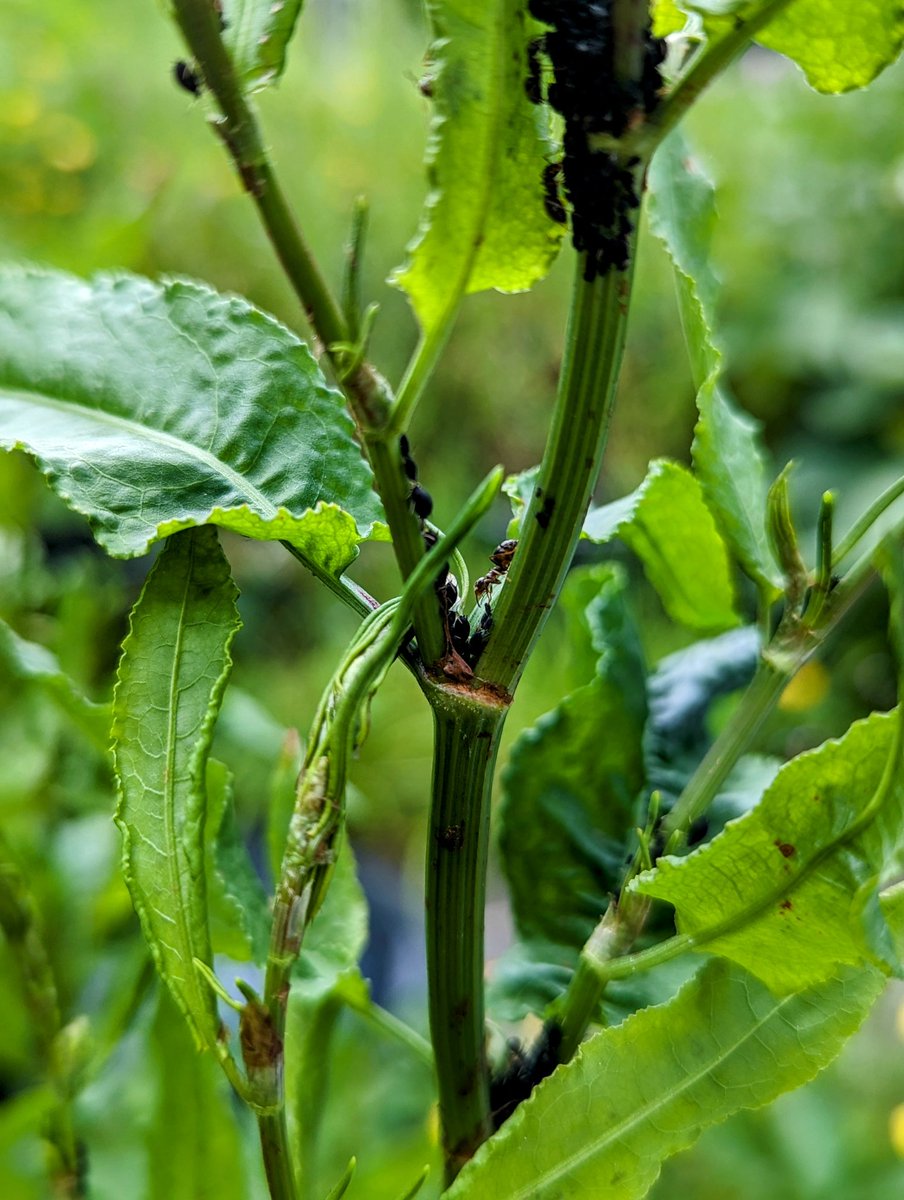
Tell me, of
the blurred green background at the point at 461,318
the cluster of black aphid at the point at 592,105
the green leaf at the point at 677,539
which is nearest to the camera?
the cluster of black aphid at the point at 592,105

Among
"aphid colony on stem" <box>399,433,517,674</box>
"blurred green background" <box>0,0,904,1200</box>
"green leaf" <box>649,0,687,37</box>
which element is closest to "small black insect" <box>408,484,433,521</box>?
"aphid colony on stem" <box>399,433,517,674</box>

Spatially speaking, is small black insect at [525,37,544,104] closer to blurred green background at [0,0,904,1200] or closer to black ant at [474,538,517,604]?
black ant at [474,538,517,604]

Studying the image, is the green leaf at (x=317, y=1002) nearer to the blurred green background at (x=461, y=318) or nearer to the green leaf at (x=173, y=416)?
the green leaf at (x=173, y=416)

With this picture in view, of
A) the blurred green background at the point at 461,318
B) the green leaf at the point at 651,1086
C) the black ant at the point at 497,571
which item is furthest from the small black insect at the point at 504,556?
the blurred green background at the point at 461,318

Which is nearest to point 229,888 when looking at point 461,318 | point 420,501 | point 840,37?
point 420,501

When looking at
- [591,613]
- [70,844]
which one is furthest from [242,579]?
[591,613]

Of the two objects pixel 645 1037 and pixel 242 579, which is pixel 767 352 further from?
pixel 645 1037

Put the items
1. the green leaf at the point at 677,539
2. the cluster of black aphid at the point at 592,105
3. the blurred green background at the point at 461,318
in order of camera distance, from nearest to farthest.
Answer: the cluster of black aphid at the point at 592,105
the green leaf at the point at 677,539
the blurred green background at the point at 461,318
